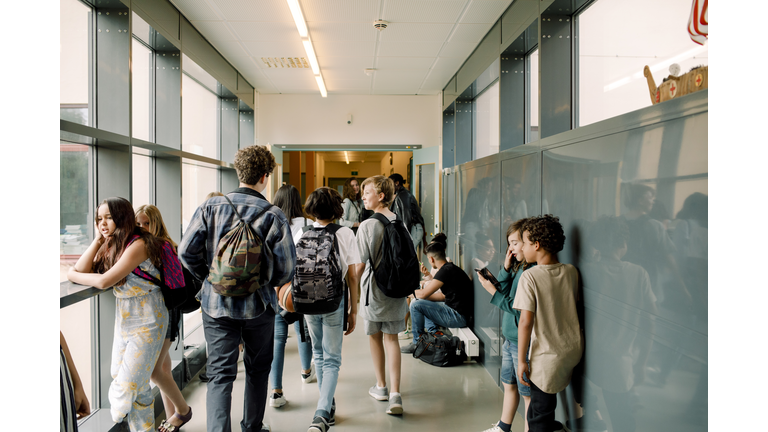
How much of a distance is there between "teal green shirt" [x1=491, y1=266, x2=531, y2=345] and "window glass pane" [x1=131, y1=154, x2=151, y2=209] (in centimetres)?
293

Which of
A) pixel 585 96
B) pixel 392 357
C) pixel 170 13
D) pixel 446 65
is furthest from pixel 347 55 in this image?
pixel 392 357

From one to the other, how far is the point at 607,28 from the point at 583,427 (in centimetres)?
219

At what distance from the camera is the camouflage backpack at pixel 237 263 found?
2.00 metres

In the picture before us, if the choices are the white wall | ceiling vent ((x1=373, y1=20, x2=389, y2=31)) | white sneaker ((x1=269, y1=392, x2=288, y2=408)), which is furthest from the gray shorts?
the white wall

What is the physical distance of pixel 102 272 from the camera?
7.60 ft

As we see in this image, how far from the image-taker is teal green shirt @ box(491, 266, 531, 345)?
2586 millimetres

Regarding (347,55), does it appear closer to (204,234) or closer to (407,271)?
(407,271)

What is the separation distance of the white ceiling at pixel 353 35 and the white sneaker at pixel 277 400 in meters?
3.11

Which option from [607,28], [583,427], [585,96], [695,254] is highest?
[607,28]

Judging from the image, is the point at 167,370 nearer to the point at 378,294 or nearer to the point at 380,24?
the point at 378,294

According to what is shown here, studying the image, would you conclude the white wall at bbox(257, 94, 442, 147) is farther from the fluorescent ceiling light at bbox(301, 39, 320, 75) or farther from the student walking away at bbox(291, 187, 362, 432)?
the student walking away at bbox(291, 187, 362, 432)

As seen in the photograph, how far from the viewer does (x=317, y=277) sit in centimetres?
248

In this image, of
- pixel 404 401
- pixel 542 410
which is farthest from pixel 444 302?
pixel 542 410

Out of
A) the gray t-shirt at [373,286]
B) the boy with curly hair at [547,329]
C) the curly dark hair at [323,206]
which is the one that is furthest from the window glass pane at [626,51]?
the curly dark hair at [323,206]
